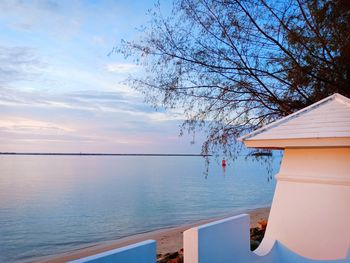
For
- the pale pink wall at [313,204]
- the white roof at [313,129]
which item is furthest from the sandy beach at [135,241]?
the white roof at [313,129]

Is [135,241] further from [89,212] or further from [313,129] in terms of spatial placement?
[313,129]

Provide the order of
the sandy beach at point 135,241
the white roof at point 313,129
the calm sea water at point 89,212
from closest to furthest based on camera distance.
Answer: the white roof at point 313,129 → the sandy beach at point 135,241 → the calm sea water at point 89,212

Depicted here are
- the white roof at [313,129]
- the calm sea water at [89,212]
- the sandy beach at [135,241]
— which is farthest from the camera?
the calm sea water at [89,212]

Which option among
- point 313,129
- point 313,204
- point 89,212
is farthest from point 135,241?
point 313,129

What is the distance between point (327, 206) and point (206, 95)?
13.8ft

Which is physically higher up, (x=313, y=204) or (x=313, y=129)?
(x=313, y=129)

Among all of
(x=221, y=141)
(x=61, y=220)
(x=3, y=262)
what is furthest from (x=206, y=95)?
(x=61, y=220)

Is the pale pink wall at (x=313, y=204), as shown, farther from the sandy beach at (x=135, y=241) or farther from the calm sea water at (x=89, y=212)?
the sandy beach at (x=135, y=241)

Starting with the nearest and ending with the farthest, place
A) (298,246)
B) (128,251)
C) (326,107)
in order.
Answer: (128,251), (298,246), (326,107)

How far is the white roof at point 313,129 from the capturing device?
4023 millimetres

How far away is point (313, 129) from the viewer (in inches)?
168

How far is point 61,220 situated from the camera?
63.7 ft

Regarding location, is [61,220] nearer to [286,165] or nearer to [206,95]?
[206,95]

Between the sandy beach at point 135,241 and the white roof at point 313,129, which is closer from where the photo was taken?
the white roof at point 313,129
